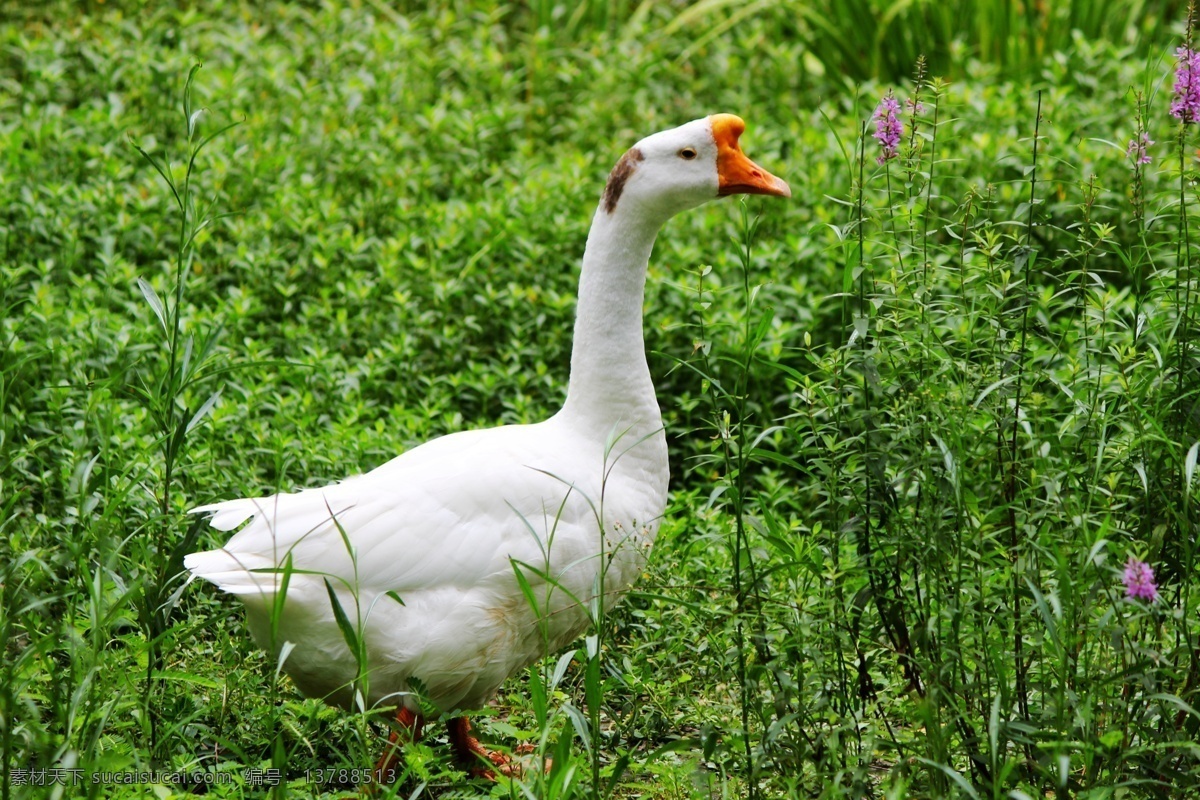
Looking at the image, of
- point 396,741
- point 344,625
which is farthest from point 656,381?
point 344,625

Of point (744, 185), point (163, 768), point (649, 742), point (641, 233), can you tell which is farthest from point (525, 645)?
point (744, 185)

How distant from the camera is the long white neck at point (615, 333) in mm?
3281

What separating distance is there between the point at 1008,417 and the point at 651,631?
4.44 feet

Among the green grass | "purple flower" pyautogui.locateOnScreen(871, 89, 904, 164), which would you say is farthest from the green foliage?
"purple flower" pyautogui.locateOnScreen(871, 89, 904, 164)

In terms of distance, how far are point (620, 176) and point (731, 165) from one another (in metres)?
0.29

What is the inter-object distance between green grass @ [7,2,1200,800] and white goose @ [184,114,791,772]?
0.14 m

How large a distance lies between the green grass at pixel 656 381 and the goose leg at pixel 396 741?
0.07 metres

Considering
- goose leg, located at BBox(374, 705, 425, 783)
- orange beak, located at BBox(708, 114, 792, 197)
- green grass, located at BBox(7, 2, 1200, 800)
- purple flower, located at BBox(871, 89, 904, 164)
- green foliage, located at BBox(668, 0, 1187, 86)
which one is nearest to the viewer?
green grass, located at BBox(7, 2, 1200, 800)

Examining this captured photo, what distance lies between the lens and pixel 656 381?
4.93 meters

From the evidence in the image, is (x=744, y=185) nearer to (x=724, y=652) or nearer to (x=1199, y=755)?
(x=724, y=652)

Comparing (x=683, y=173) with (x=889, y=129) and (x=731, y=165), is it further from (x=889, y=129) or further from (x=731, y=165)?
(x=889, y=129)

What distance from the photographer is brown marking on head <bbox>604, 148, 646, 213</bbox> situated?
327cm

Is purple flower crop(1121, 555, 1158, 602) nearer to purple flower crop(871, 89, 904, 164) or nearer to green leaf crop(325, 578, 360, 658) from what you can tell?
purple flower crop(871, 89, 904, 164)

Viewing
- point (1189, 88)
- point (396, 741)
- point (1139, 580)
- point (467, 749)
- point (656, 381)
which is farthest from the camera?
point (656, 381)
